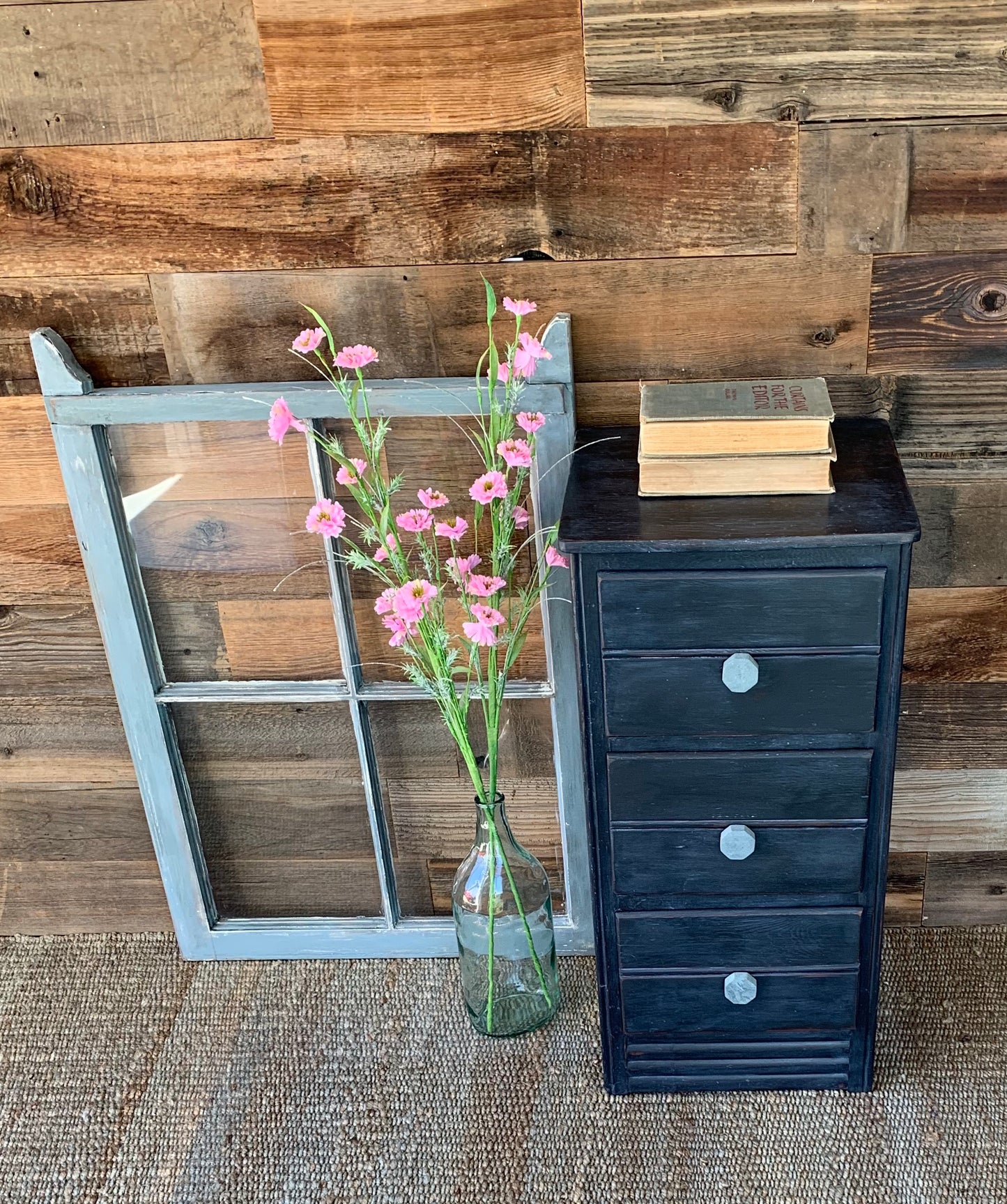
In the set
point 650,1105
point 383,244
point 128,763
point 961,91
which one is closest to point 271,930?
point 128,763

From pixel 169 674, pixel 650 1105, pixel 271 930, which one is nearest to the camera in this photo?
pixel 650 1105

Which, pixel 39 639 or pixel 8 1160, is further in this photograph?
pixel 39 639

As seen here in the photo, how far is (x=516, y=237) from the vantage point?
159 centimetres

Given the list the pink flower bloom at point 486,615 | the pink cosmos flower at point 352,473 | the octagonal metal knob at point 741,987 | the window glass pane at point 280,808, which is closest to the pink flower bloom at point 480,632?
the pink flower bloom at point 486,615

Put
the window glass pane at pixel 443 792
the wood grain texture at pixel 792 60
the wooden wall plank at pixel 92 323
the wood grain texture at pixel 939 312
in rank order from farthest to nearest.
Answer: the window glass pane at pixel 443 792 < the wooden wall plank at pixel 92 323 < the wood grain texture at pixel 939 312 < the wood grain texture at pixel 792 60

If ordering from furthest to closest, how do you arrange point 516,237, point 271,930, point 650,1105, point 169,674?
1. point 271,930
2. point 169,674
3. point 650,1105
4. point 516,237

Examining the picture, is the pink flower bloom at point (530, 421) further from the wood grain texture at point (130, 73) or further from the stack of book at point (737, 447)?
the wood grain texture at point (130, 73)

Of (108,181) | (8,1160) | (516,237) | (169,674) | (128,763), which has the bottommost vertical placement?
(8,1160)

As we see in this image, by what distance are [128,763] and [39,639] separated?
258 millimetres

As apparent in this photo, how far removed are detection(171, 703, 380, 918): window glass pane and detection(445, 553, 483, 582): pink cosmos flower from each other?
410 mm

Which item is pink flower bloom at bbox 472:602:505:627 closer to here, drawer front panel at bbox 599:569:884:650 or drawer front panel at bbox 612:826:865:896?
drawer front panel at bbox 599:569:884:650

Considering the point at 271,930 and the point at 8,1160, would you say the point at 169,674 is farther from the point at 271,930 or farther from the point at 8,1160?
the point at 8,1160

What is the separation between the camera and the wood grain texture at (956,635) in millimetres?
1750

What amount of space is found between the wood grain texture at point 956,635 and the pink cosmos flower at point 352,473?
32.6 inches
